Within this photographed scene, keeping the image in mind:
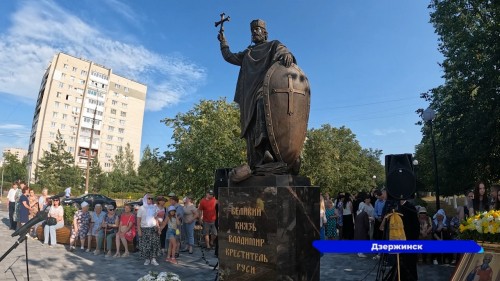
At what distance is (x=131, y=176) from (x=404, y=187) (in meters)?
57.0

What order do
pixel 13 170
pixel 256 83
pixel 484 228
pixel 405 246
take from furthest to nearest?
pixel 13 170
pixel 256 83
pixel 484 228
pixel 405 246

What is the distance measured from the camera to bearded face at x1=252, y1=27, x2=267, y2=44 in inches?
223

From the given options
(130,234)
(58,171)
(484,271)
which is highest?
(58,171)

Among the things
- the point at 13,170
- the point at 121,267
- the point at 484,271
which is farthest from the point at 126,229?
the point at 13,170

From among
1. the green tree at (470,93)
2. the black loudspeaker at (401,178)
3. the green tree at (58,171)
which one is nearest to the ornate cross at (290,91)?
the black loudspeaker at (401,178)

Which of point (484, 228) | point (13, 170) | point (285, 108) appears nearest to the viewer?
point (484, 228)

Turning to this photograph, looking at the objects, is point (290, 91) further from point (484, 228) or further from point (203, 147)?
point (203, 147)

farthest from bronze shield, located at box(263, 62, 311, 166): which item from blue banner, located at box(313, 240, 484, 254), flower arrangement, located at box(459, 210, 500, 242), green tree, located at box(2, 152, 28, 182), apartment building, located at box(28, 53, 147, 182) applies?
apartment building, located at box(28, 53, 147, 182)

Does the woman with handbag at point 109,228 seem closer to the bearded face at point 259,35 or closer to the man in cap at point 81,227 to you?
the man in cap at point 81,227

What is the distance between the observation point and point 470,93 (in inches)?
730

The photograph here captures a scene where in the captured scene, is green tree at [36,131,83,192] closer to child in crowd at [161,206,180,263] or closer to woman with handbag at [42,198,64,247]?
woman with handbag at [42,198,64,247]

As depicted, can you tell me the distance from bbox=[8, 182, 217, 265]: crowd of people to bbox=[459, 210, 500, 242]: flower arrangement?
24.1 feet

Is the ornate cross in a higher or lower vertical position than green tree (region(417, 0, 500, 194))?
lower

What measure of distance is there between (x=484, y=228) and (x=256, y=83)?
135 inches
